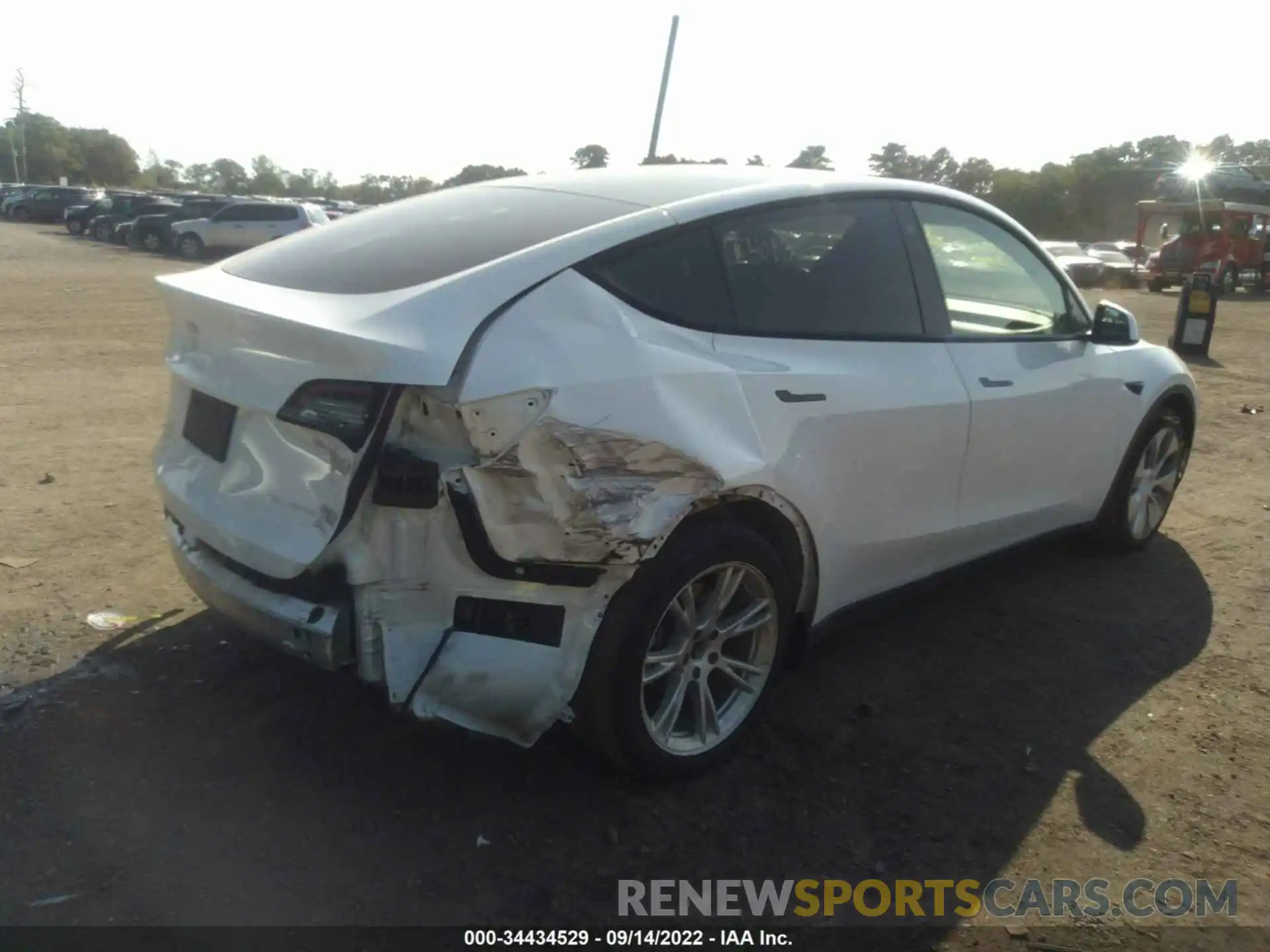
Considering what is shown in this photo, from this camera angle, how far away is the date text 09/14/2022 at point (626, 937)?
8.30ft

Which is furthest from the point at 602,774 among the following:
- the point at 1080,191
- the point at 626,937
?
the point at 1080,191

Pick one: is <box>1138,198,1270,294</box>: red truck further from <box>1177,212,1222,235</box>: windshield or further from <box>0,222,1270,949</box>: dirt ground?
<box>0,222,1270,949</box>: dirt ground

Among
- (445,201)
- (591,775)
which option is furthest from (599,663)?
(445,201)

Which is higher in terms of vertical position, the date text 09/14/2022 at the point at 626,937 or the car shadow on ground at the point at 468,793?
the car shadow on ground at the point at 468,793

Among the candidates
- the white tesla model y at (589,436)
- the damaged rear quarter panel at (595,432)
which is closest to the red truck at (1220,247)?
the white tesla model y at (589,436)

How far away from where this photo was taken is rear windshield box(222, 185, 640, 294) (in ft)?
9.70

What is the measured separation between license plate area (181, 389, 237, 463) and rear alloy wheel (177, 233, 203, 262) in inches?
1132

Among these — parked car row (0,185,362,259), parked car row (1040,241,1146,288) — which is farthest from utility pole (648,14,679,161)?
parked car row (1040,241,1146,288)

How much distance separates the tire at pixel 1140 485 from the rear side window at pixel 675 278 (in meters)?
2.76

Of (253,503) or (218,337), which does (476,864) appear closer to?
(253,503)

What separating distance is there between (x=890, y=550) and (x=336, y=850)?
2.04 m

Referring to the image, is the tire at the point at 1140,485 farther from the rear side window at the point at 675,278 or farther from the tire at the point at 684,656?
the rear side window at the point at 675,278

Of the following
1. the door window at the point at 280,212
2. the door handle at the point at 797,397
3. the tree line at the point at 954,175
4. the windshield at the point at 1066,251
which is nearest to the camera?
the door handle at the point at 797,397

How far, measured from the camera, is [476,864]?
276 centimetres
